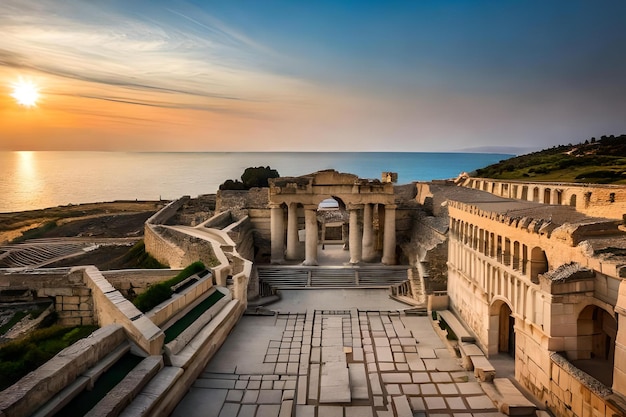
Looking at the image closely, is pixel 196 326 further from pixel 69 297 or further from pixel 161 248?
pixel 161 248

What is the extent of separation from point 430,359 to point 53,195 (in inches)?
4373

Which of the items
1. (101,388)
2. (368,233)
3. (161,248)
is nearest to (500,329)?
(101,388)

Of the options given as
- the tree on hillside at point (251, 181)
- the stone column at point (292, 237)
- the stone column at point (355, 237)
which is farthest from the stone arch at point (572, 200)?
the tree on hillside at point (251, 181)

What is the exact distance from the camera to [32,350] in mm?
11750

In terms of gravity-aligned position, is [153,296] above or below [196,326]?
above

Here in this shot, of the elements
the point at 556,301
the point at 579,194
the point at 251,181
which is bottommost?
the point at 556,301

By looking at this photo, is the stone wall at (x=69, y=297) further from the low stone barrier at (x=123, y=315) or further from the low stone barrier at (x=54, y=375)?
the low stone barrier at (x=54, y=375)

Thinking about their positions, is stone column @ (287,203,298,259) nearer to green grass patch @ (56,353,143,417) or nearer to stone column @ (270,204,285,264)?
stone column @ (270,204,285,264)

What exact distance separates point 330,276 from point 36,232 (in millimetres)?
30763

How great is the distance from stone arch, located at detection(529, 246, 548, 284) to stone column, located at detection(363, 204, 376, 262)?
54.1ft

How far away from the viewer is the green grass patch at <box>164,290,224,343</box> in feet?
42.8

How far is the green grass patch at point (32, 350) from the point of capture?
10.8 meters

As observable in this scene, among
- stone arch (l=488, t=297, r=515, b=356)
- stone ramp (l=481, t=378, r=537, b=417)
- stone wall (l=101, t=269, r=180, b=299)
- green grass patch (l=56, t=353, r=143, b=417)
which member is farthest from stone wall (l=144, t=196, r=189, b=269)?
stone ramp (l=481, t=378, r=537, b=417)

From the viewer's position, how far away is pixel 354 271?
2656cm
